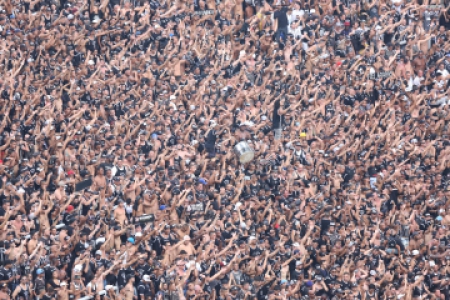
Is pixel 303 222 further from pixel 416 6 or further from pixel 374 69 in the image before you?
pixel 416 6

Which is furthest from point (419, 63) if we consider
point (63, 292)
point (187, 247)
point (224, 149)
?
point (63, 292)

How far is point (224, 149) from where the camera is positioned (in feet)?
106

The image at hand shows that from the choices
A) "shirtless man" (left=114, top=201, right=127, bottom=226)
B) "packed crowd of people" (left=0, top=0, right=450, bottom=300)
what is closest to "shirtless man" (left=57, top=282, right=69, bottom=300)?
"packed crowd of people" (left=0, top=0, right=450, bottom=300)

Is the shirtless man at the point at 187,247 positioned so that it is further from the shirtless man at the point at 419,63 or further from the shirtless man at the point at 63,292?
the shirtless man at the point at 419,63

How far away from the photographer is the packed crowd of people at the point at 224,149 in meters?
29.2

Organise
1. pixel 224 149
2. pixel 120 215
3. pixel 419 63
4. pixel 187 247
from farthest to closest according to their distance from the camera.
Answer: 1. pixel 419 63
2. pixel 224 149
3. pixel 120 215
4. pixel 187 247

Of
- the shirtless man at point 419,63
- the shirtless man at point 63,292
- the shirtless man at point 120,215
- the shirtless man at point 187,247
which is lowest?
the shirtless man at point 63,292

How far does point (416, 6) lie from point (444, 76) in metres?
2.58

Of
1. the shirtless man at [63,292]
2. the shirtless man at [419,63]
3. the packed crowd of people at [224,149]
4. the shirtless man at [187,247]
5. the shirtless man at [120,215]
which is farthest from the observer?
the shirtless man at [419,63]

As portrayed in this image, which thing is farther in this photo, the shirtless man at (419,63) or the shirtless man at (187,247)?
the shirtless man at (419,63)

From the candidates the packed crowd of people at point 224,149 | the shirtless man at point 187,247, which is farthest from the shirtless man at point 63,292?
the shirtless man at point 187,247

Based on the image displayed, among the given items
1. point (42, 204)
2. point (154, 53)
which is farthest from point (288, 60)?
point (42, 204)

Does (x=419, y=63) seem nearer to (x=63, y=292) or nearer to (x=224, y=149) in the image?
(x=224, y=149)

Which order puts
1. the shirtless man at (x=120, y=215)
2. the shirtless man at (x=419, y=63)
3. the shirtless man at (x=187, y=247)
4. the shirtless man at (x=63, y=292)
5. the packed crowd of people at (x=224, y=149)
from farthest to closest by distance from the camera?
the shirtless man at (x=419, y=63) < the shirtless man at (x=120, y=215) < the shirtless man at (x=187, y=247) < the packed crowd of people at (x=224, y=149) < the shirtless man at (x=63, y=292)
